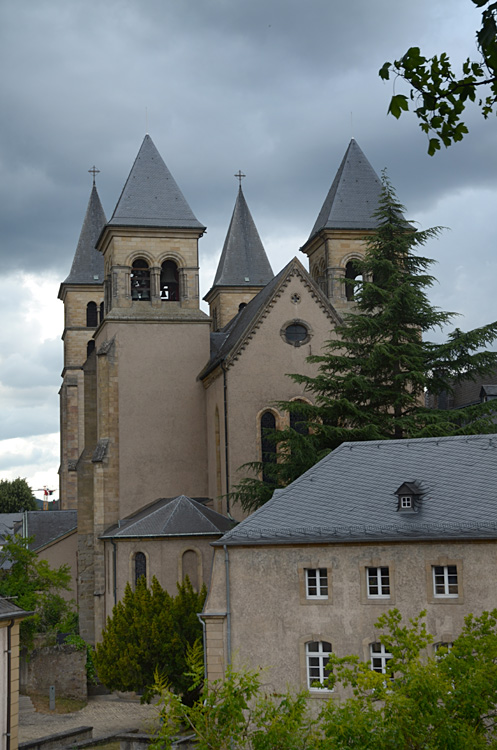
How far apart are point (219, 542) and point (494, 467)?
7.18 m

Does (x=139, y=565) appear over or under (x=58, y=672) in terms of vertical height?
over

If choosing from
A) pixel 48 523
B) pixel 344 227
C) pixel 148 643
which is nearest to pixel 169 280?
pixel 344 227

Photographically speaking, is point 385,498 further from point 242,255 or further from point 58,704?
point 242,255

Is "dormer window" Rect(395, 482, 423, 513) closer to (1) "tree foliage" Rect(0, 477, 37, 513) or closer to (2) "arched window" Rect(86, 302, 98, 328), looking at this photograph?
(2) "arched window" Rect(86, 302, 98, 328)

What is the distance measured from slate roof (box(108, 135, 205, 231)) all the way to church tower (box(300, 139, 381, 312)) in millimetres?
7237

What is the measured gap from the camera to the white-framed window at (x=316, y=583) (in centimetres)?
2400

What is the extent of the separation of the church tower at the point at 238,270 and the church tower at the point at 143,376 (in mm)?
15920

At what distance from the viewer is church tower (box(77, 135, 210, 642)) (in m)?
42.4

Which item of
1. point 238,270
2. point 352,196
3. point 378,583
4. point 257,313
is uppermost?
point 238,270

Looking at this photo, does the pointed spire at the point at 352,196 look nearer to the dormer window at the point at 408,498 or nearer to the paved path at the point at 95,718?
the paved path at the point at 95,718

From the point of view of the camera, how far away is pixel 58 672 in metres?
36.3

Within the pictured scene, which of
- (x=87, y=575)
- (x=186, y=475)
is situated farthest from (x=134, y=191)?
(x=87, y=575)

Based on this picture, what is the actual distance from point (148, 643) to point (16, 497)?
72.7 metres

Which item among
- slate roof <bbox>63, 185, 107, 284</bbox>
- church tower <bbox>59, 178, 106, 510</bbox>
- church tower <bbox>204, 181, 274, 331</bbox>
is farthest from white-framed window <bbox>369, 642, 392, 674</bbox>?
slate roof <bbox>63, 185, 107, 284</bbox>
